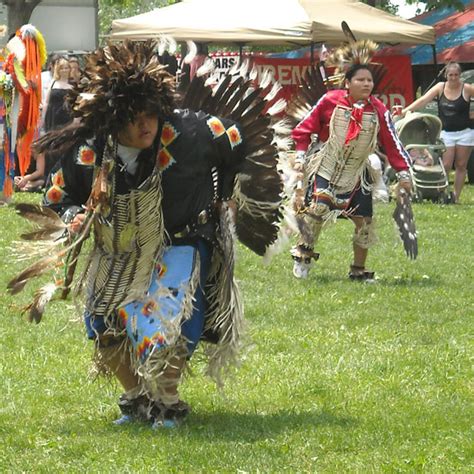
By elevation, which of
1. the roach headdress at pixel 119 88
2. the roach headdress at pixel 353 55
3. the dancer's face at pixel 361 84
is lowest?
the dancer's face at pixel 361 84

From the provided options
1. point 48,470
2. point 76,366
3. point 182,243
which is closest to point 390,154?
point 76,366

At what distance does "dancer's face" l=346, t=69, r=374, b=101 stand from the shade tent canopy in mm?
8854

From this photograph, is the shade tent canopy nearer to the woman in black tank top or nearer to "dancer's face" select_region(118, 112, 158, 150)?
the woman in black tank top

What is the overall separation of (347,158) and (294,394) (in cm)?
328

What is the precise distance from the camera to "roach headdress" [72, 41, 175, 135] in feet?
15.1

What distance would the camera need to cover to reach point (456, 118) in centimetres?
1430

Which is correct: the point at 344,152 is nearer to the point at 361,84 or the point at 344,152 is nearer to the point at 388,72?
the point at 361,84

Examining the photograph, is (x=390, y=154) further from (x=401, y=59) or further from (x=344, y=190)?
(x=401, y=59)

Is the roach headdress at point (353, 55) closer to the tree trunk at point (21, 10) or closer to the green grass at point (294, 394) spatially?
the green grass at point (294, 394)

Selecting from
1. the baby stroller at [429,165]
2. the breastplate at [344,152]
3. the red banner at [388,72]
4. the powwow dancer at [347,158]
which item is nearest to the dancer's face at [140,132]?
the powwow dancer at [347,158]

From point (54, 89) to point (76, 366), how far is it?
7.11 metres

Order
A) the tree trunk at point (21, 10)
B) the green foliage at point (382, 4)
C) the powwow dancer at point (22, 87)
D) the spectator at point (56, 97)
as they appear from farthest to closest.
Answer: the tree trunk at point (21, 10)
the green foliage at point (382, 4)
the spectator at point (56, 97)
the powwow dancer at point (22, 87)

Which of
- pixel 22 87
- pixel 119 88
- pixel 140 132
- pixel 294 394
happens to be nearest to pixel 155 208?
pixel 140 132

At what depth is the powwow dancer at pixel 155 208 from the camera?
4.68m
